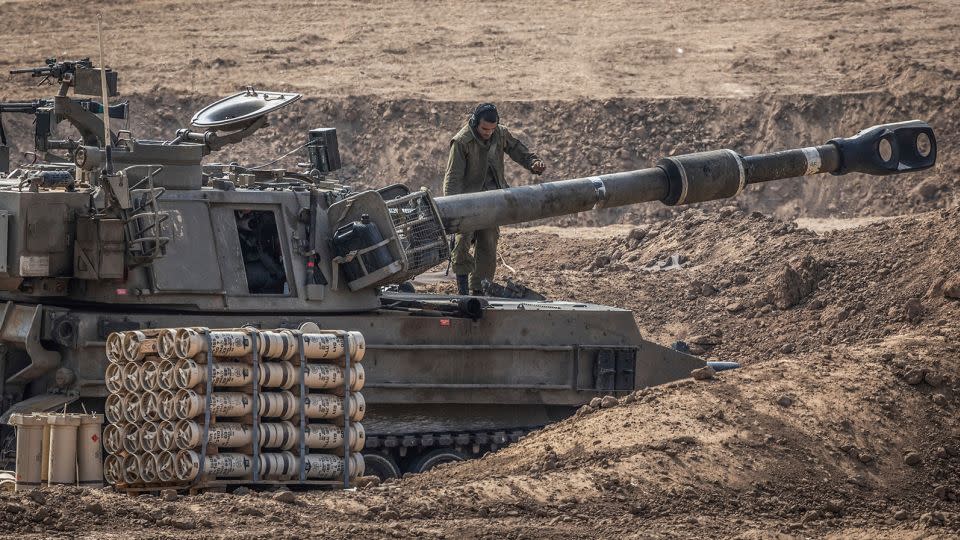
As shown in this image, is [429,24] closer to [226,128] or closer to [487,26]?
[487,26]

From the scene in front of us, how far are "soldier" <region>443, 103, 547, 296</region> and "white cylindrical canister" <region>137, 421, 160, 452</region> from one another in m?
5.62

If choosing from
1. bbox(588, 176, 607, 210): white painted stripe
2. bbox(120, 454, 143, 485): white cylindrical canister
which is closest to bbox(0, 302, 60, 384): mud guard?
bbox(120, 454, 143, 485): white cylindrical canister

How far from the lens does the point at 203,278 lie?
47.0 feet

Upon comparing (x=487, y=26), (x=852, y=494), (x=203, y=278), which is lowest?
(x=852, y=494)

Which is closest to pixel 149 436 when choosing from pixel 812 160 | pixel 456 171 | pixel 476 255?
pixel 476 255

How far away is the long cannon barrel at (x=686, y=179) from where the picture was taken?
16.0 metres

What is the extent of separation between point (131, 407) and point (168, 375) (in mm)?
480

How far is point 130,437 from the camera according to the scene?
12672 mm

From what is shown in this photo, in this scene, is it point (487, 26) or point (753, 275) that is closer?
point (753, 275)

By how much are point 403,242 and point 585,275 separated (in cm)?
1017

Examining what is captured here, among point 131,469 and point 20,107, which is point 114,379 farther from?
point 20,107

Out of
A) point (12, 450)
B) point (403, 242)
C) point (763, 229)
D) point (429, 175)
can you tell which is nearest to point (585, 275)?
point (763, 229)

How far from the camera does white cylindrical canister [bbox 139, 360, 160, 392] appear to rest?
12.5 metres

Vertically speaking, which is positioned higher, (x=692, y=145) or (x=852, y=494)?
(x=692, y=145)
